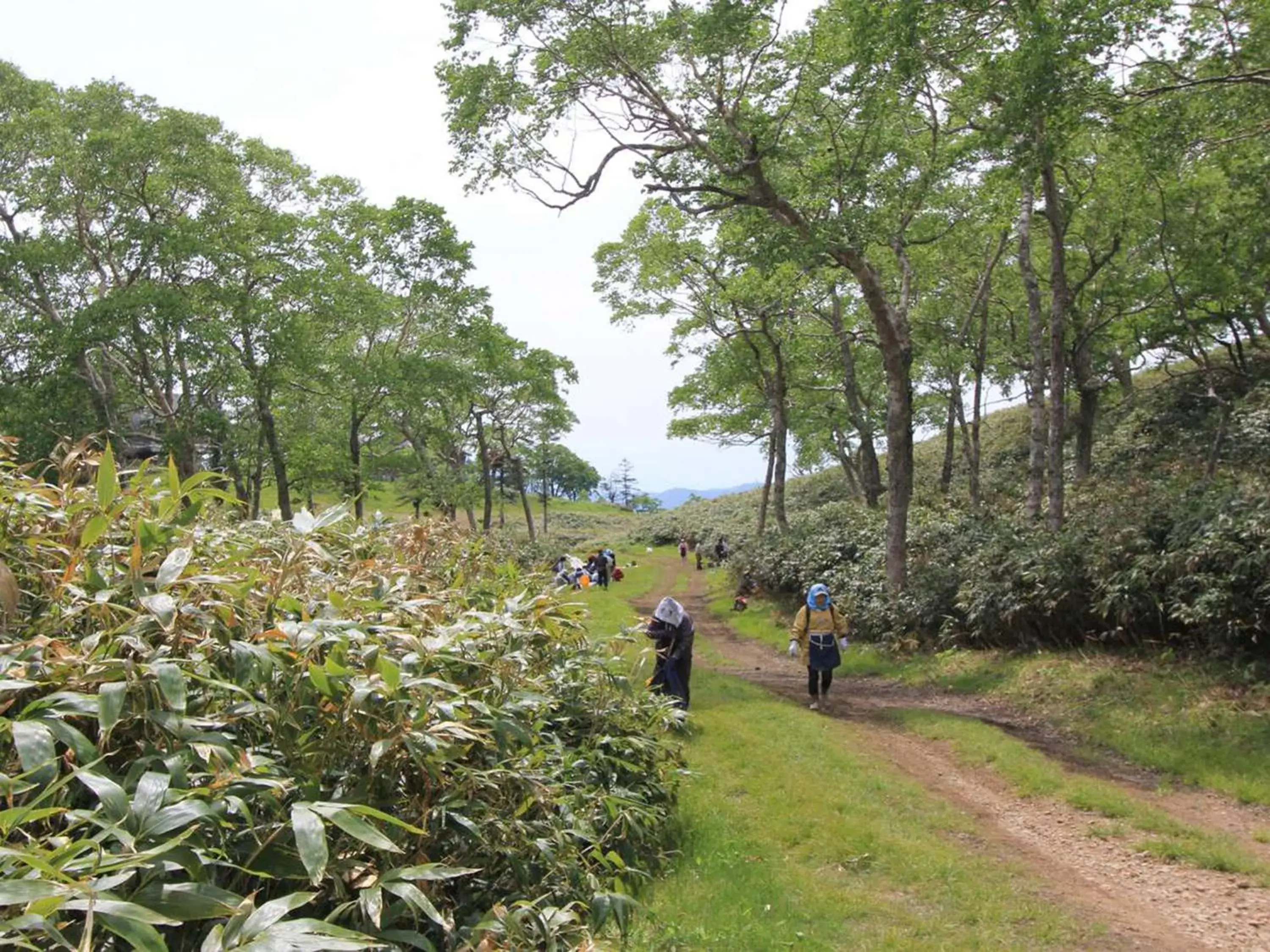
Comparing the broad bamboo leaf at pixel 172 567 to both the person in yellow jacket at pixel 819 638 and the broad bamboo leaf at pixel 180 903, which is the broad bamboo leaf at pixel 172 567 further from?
the person in yellow jacket at pixel 819 638

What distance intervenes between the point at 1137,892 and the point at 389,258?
24.0 meters

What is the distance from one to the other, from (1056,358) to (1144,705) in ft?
20.5

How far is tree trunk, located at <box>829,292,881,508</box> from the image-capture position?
23.6 m

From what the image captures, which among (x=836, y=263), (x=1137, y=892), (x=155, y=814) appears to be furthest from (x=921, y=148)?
(x=155, y=814)

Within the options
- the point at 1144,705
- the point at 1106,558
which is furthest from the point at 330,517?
the point at 1106,558

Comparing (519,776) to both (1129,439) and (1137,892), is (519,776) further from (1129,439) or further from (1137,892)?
(1129,439)

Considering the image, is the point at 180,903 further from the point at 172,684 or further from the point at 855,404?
the point at 855,404

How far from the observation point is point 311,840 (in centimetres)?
246

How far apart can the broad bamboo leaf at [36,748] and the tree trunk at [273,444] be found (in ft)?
66.1

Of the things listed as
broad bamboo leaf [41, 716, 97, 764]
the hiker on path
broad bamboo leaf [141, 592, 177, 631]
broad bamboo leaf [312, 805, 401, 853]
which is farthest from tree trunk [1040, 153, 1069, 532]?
broad bamboo leaf [41, 716, 97, 764]

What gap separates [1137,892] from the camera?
633 cm

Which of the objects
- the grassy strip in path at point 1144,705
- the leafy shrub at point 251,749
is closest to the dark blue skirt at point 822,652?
the grassy strip in path at point 1144,705

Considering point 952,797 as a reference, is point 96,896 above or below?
above

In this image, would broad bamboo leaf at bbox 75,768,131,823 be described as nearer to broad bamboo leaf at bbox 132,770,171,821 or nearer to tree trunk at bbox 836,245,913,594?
broad bamboo leaf at bbox 132,770,171,821
